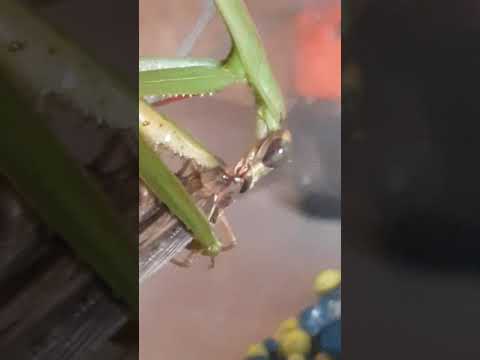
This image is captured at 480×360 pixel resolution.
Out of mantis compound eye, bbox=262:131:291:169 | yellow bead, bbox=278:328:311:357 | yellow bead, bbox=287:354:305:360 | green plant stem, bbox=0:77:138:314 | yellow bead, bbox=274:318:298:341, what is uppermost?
green plant stem, bbox=0:77:138:314

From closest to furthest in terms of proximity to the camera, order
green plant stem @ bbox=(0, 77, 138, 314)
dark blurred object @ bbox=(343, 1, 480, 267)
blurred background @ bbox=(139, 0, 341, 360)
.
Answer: green plant stem @ bbox=(0, 77, 138, 314), dark blurred object @ bbox=(343, 1, 480, 267), blurred background @ bbox=(139, 0, 341, 360)

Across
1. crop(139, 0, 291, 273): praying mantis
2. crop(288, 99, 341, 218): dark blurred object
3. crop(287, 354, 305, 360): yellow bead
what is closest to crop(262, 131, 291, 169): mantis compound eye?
crop(139, 0, 291, 273): praying mantis

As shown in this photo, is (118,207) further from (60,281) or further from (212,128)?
(212,128)

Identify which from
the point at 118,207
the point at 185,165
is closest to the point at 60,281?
the point at 118,207

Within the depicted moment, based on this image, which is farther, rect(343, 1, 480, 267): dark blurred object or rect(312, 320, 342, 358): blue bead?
rect(312, 320, 342, 358): blue bead

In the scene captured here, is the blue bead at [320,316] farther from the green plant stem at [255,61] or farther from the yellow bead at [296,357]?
the green plant stem at [255,61]

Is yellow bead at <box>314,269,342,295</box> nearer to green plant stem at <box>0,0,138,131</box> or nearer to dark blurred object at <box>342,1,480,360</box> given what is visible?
dark blurred object at <box>342,1,480,360</box>

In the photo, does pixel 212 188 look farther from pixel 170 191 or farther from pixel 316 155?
pixel 316 155
